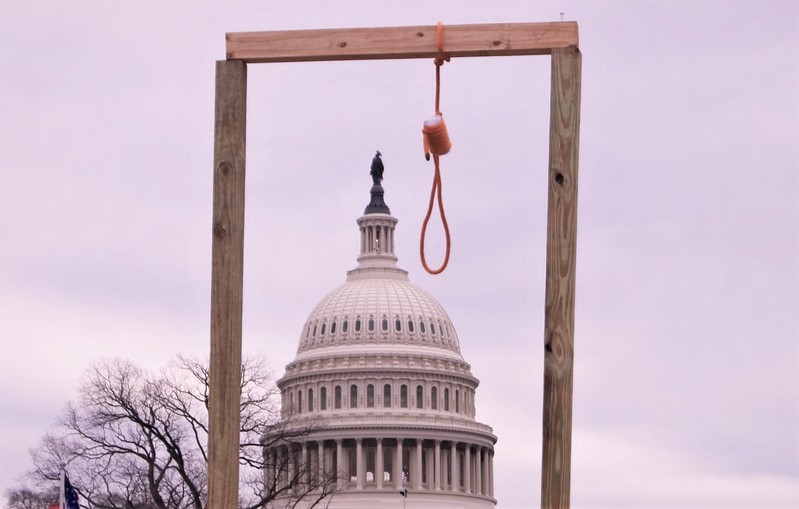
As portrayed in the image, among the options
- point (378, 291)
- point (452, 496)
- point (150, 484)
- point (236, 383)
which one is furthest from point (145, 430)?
point (378, 291)

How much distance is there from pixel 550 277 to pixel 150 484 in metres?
56.7

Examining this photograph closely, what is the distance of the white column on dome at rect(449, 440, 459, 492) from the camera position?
166788 millimetres

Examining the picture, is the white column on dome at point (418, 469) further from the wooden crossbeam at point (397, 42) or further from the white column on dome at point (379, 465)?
the wooden crossbeam at point (397, 42)

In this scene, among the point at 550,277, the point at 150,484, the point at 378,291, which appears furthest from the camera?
the point at 378,291

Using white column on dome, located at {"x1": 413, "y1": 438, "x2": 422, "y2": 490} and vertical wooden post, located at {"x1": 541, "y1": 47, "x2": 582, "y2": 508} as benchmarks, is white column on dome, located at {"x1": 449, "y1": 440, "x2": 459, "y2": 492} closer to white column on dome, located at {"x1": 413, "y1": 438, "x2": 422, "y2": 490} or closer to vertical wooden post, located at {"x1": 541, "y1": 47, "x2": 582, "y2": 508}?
white column on dome, located at {"x1": 413, "y1": 438, "x2": 422, "y2": 490}

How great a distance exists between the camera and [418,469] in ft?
546

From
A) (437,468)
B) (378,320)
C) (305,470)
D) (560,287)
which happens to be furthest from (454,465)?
(560,287)

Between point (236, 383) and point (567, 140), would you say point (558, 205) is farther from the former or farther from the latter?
point (236, 383)

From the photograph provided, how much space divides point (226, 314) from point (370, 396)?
A: 15976 centimetres

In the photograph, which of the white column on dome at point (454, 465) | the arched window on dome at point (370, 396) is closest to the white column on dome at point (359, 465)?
the arched window on dome at point (370, 396)

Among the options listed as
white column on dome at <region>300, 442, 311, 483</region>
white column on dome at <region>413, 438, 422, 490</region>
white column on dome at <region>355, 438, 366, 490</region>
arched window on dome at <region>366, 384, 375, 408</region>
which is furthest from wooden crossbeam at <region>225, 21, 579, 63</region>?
arched window on dome at <region>366, 384, 375, 408</region>

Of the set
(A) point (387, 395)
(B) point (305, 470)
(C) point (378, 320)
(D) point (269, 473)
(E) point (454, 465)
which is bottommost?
(B) point (305, 470)

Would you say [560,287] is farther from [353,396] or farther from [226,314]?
[353,396]

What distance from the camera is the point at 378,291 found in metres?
179
